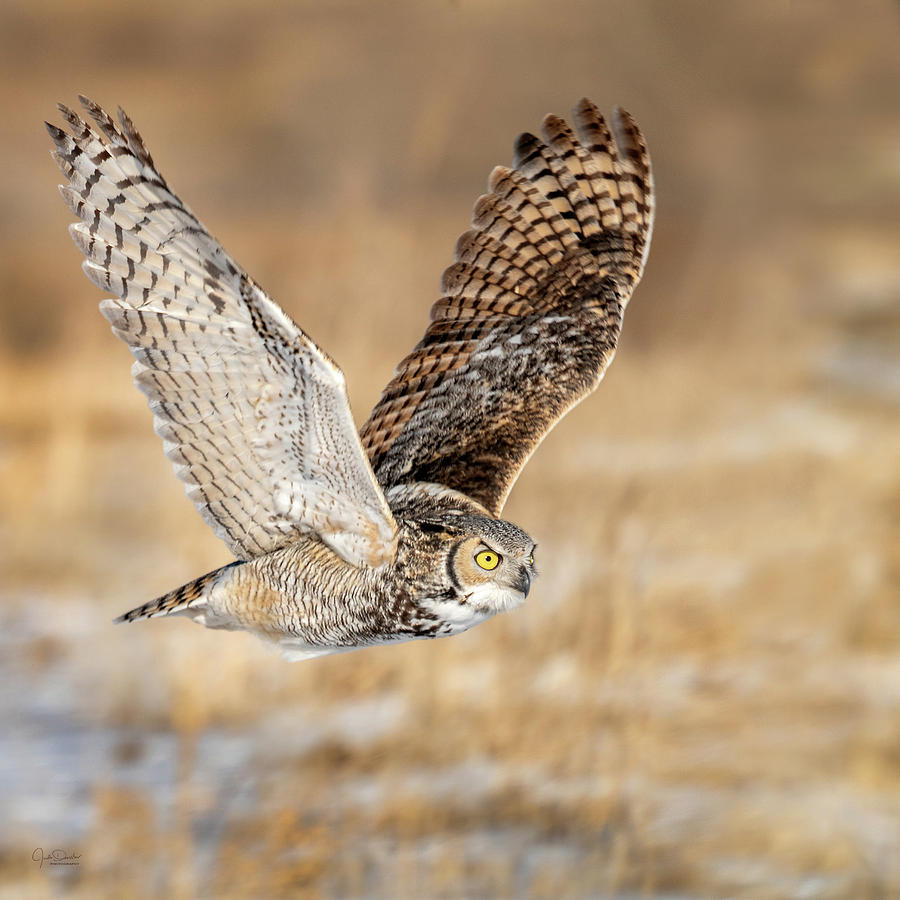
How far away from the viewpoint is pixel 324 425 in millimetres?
3021

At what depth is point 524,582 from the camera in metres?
3.00

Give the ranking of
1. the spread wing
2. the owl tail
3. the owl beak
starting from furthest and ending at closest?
the spread wing < the owl tail < the owl beak

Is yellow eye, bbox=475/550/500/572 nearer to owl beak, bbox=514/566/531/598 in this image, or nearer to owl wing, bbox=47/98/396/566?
owl beak, bbox=514/566/531/598

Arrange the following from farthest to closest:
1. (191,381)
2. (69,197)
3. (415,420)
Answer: (415,420) < (191,381) < (69,197)

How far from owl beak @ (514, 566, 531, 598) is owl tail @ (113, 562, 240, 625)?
0.73 m

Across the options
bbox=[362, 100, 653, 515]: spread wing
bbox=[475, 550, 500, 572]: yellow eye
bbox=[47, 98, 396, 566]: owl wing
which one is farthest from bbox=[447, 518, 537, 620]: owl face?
bbox=[362, 100, 653, 515]: spread wing

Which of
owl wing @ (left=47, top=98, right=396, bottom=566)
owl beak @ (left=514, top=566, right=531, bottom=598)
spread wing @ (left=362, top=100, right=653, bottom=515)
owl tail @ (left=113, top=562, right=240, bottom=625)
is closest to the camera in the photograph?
owl wing @ (left=47, top=98, right=396, bottom=566)

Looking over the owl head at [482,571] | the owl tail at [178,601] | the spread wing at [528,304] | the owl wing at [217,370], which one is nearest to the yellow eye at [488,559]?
the owl head at [482,571]

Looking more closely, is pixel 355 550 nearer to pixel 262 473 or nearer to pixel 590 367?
pixel 262 473

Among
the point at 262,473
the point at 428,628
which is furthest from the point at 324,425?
the point at 428,628

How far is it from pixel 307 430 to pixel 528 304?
48.4 inches

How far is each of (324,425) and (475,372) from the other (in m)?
1.00

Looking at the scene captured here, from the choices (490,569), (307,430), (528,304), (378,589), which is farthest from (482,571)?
(528,304)

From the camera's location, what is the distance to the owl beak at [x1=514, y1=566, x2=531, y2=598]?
9.81 feet
